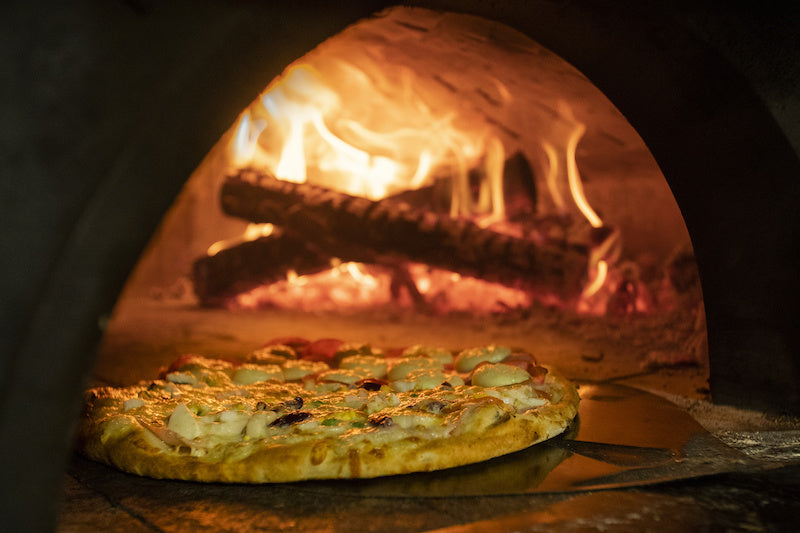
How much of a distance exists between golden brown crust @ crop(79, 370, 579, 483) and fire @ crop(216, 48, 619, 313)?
8.78 feet

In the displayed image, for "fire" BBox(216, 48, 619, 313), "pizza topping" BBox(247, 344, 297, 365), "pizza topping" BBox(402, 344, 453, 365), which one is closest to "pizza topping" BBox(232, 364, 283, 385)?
"pizza topping" BBox(247, 344, 297, 365)

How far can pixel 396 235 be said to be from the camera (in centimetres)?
469

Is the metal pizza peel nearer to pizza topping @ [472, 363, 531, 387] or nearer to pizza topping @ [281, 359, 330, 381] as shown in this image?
pizza topping @ [472, 363, 531, 387]

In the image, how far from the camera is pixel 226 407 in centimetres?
215

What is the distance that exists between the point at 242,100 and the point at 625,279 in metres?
3.51

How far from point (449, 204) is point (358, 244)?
2.77 ft

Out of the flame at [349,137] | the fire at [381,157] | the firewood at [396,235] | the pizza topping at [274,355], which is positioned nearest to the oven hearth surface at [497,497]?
the pizza topping at [274,355]

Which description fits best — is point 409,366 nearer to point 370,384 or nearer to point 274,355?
point 370,384

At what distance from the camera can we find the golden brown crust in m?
1.77

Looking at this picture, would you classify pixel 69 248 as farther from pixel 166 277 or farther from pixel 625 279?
pixel 166 277

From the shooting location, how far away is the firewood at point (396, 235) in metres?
4.45

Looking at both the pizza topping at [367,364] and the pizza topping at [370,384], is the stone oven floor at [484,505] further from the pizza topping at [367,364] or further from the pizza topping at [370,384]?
the pizza topping at [367,364]

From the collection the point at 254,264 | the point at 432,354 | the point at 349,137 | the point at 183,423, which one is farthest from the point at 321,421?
the point at 254,264

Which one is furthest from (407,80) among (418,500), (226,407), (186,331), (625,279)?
(418,500)
